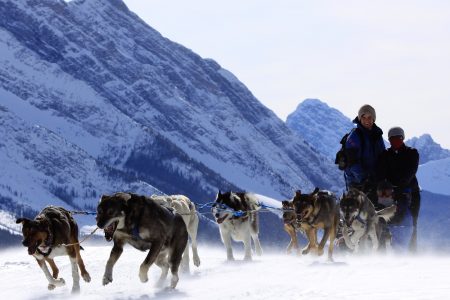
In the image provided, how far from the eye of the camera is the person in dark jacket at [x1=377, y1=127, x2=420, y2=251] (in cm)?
1591

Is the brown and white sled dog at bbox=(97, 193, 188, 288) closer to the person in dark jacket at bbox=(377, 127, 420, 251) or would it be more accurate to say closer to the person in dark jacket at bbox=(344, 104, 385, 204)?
the person in dark jacket at bbox=(344, 104, 385, 204)

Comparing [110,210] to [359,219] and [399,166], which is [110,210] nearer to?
[359,219]

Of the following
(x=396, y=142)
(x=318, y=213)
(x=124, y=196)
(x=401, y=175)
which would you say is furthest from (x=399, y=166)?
(x=124, y=196)

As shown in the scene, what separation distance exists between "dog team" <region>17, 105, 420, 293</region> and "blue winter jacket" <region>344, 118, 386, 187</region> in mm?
18

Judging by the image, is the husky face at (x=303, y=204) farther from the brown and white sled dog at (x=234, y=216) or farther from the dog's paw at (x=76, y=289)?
the dog's paw at (x=76, y=289)

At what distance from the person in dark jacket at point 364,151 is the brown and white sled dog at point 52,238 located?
204 inches

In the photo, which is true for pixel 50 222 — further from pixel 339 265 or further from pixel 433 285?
pixel 433 285

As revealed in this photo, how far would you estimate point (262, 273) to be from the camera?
14.7m

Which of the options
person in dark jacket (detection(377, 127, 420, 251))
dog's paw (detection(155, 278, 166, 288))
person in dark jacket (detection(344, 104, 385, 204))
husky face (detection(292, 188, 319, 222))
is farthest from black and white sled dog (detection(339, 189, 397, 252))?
dog's paw (detection(155, 278, 166, 288))

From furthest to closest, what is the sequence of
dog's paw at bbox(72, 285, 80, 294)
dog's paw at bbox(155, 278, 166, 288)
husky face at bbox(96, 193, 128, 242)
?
1. dog's paw at bbox(72, 285, 80, 294)
2. dog's paw at bbox(155, 278, 166, 288)
3. husky face at bbox(96, 193, 128, 242)

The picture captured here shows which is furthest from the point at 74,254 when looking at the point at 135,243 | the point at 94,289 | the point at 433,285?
the point at 433,285

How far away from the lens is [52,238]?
13.4 metres

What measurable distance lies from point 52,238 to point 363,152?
5985 millimetres

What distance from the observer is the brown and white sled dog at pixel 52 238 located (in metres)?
13.1
